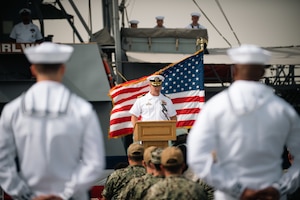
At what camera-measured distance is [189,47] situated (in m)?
21.2

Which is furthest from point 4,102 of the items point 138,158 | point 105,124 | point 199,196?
point 199,196

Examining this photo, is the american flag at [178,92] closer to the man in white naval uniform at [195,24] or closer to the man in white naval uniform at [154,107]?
the man in white naval uniform at [154,107]

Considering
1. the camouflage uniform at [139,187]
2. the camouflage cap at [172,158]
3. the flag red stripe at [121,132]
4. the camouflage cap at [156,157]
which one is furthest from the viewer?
the flag red stripe at [121,132]

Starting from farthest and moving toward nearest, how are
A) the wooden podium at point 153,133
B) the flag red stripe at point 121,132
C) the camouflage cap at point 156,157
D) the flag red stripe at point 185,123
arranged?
the flag red stripe at point 185,123, the flag red stripe at point 121,132, the wooden podium at point 153,133, the camouflage cap at point 156,157

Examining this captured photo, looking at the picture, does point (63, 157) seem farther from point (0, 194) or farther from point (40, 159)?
point (0, 194)

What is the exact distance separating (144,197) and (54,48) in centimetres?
262

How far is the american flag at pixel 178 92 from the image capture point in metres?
16.8

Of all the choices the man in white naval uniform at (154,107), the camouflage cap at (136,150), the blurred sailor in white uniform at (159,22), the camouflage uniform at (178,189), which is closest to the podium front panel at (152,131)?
the man in white naval uniform at (154,107)

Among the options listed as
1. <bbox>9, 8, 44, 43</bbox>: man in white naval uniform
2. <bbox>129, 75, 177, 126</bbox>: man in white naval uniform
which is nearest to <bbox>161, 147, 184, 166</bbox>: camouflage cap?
<bbox>129, 75, 177, 126</bbox>: man in white naval uniform

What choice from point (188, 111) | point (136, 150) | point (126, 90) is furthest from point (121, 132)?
point (136, 150)

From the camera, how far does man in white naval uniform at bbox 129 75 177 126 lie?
14.7 m

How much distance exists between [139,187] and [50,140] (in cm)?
266

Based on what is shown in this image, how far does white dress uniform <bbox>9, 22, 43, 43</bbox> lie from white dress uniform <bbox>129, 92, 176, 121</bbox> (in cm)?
528

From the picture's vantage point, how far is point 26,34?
19.6 metres
